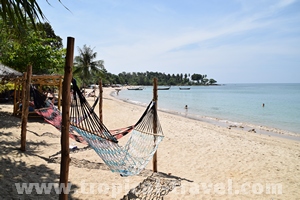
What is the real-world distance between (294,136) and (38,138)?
30.3 feet

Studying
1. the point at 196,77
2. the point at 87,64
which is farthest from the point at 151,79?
the point at 87,64

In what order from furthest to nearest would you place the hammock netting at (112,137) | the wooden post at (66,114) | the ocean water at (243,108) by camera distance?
the ocean water at (243,108)
the hammock netting at (112,137)
the wooden post at (66,114)

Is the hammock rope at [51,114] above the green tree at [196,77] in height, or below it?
below

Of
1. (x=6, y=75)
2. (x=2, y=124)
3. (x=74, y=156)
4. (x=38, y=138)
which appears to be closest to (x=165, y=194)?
(x=74, y=156)

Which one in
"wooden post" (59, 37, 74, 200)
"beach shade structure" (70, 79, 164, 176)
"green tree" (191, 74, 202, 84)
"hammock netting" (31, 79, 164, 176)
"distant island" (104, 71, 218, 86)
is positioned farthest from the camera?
"green tree" (191, 74, 202, 84)

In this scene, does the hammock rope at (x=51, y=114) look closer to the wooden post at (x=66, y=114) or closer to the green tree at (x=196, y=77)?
the wooden post at (x=66, y=114)

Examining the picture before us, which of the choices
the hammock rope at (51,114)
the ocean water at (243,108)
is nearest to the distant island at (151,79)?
the ocean water at (243,108)

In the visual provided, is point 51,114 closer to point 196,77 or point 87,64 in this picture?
point 87,64

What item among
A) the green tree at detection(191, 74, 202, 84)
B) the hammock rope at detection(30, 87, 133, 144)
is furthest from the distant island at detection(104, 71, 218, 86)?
the hammock rope at detection(30, 87, 133, 144)

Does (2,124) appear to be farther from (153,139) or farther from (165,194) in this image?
(165,194)

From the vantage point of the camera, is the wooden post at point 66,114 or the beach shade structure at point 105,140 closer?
the wooden post at point 66,114

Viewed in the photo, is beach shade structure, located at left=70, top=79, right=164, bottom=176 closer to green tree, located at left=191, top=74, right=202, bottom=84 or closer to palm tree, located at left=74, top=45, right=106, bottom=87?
palm tree, located at left=74, top=45, right=106, bottom=87

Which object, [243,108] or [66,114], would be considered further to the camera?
[243,108]

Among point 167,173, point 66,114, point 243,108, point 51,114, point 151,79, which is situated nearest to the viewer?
point 66,114
